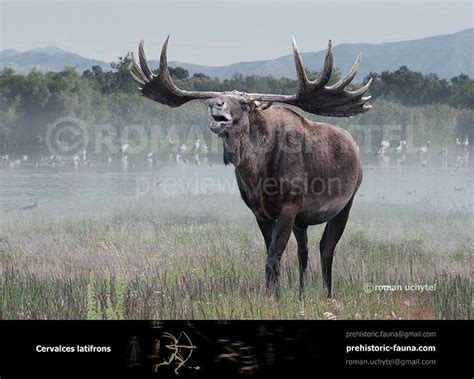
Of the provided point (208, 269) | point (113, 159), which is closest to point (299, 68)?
point (208, 269)

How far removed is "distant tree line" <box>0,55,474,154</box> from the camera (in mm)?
23422

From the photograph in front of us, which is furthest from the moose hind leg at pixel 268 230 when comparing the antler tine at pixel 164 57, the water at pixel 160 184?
the water at pixel 160 184

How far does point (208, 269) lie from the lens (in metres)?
10.1

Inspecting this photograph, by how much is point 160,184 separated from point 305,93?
36.8ft

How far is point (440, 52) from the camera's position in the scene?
26.5 metres

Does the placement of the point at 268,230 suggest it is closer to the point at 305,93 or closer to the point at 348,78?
the point at 305,93

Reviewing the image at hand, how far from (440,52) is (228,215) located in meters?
13.8

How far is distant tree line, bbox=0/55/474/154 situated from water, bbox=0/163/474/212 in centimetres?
179

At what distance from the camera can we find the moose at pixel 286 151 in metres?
8.41

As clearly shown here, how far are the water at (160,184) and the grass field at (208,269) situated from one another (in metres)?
1.91

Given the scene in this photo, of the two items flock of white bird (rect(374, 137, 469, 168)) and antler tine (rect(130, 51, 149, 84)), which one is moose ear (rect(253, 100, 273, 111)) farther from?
flock of white bird (rect(374, 137, 469, 168))

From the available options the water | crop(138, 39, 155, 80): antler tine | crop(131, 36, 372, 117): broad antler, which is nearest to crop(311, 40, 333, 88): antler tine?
crop(131, 36, 372, 117): broad antler

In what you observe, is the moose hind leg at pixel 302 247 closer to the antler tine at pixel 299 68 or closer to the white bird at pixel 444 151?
the antler tine at pixel 299 68
